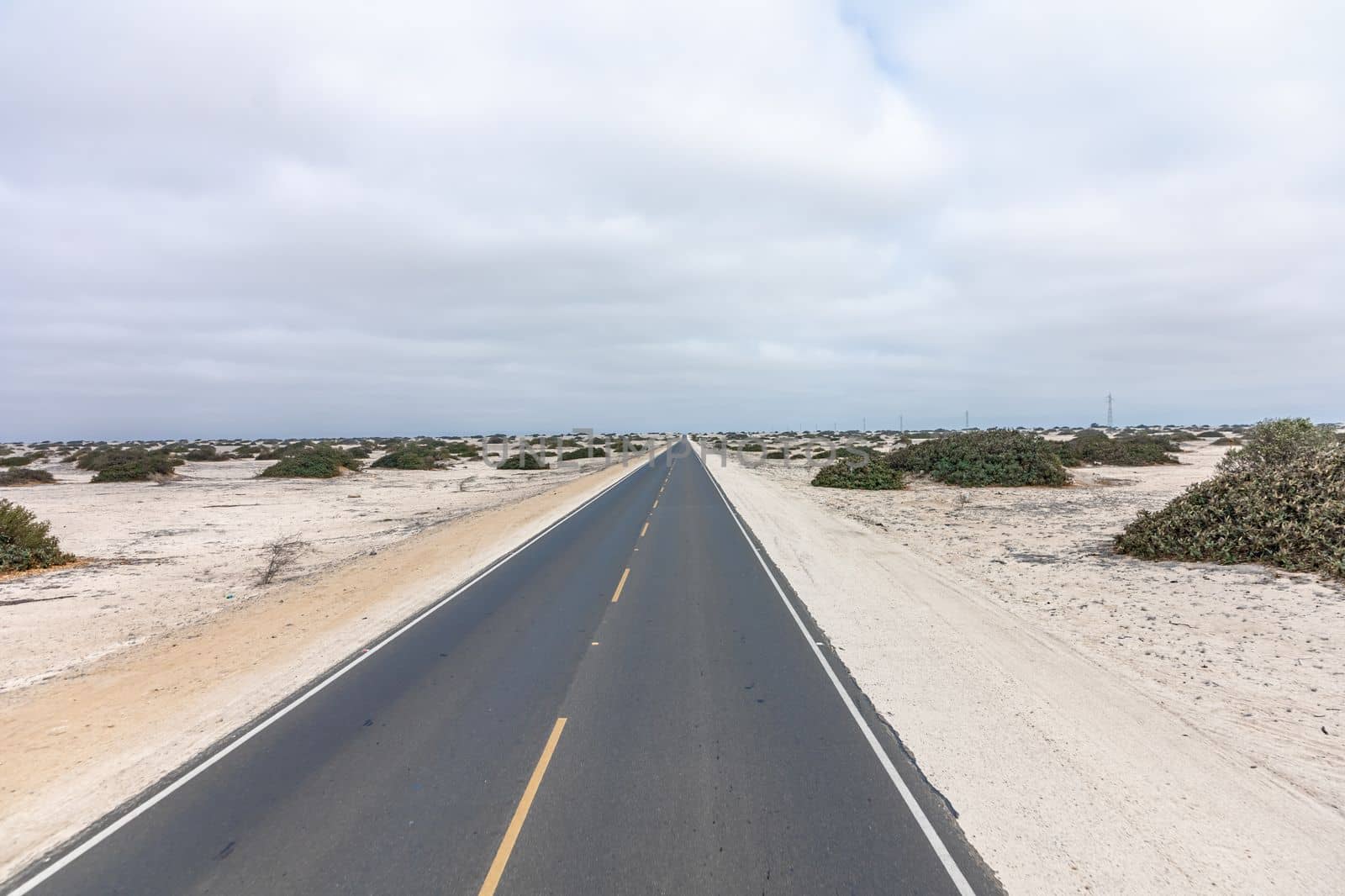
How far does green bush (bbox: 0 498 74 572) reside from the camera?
17.9 m

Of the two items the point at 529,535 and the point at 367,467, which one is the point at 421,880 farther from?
the point at 367,467

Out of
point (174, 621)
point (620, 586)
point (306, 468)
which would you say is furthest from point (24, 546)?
point (306, 468)

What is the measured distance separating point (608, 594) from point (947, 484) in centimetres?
3173

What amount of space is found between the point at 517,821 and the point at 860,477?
3759cm

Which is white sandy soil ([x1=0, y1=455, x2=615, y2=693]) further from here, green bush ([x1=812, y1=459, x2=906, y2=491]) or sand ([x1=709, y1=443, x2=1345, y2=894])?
green bush ([x1=812, y1=459, x2=906, y2=491])

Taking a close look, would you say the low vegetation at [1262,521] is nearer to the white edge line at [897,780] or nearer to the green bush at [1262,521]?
the green bush at [1262,521]

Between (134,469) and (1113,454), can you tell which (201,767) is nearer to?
(134,469)

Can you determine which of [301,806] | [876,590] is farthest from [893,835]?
[876,590]

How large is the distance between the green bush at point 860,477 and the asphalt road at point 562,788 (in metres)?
30.9

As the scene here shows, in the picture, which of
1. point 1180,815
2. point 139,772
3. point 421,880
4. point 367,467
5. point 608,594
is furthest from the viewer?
point 367,467

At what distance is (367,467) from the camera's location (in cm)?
6588

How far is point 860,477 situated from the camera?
40.8 meters

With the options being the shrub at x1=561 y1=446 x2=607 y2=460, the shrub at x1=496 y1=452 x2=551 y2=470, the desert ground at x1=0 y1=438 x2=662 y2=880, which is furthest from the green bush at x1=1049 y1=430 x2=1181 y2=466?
the shrub at x1=561 y1=446 x2=607 y2=460

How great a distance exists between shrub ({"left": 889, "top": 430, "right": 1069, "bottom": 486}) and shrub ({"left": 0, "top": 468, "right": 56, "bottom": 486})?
2406 inches
